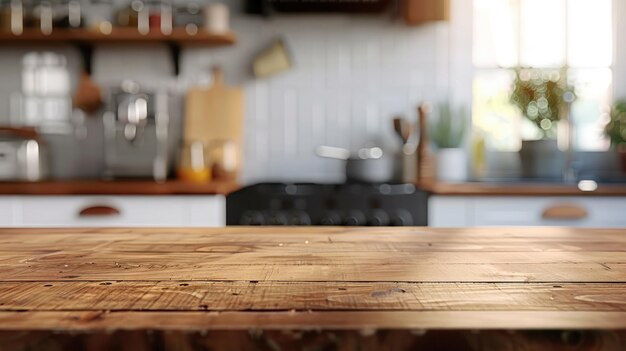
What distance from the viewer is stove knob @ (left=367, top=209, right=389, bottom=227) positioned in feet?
7.49

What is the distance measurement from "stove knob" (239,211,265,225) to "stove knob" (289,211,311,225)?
0.33ft

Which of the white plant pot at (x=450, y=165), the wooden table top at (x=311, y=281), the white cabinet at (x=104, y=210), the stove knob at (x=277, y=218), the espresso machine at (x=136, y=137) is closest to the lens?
the wooden table top at (x=311, y=281)

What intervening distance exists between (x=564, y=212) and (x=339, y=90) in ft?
3.82

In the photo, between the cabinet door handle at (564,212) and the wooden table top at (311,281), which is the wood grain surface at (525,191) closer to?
the cabinet door handle at (564,212)

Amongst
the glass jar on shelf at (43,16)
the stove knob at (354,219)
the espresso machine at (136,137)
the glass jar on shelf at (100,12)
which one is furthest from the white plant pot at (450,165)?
the glass jar on shelf at (43,16)

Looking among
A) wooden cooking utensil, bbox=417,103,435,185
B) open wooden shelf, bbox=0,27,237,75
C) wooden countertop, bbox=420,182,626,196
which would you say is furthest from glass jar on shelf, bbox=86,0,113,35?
wooden countertop, bbox=420,182,626,196

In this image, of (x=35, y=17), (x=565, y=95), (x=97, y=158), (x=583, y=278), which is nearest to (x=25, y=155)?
(x=97, y=158)

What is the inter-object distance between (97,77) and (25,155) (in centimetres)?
54

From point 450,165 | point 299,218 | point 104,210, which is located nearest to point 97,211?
point 104,210

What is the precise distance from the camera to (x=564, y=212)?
2.35m

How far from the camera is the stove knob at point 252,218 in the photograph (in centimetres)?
230

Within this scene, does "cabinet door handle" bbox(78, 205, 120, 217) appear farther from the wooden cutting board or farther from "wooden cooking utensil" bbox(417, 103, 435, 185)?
"wooden cooking utensil" bbox(417, 103, 435, 185)

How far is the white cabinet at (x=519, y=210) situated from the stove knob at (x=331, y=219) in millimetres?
345

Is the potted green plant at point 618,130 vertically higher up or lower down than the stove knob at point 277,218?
higher up
